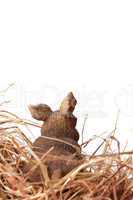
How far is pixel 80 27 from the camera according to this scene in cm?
136

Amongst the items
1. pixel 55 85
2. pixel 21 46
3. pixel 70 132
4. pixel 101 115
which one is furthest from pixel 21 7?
pixel 70 132

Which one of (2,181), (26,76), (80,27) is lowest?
(2,181)

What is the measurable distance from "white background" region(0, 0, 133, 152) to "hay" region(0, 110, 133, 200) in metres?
0.55

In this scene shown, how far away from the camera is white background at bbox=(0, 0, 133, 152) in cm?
133

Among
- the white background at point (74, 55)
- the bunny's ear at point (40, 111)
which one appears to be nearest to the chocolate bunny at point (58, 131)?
the bunny's ear at point (40, 111)

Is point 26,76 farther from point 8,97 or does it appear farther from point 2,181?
point 2,181

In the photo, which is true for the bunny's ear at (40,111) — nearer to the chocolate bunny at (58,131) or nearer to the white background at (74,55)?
the chocolate bunny at (58,131)

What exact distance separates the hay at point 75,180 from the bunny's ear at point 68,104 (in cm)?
6

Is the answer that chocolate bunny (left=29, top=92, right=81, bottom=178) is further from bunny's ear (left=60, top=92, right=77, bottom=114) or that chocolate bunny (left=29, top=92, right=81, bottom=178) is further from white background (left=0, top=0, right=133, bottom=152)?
white background (left=0, top=0, right=133, bottom=152)

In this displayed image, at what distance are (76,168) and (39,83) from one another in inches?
26.0

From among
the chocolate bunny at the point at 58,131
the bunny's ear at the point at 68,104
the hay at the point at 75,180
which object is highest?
the bunny's ear at the point at 68,104

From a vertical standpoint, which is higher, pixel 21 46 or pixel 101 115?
pixel 21 46

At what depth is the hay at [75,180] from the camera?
2.31 feet

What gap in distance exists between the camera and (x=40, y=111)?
77 cm
